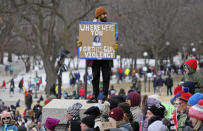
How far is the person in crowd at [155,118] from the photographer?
5.57 meters

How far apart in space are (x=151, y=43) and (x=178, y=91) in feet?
143

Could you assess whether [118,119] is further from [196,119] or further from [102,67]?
[102,67]

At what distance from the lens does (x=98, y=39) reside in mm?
9273

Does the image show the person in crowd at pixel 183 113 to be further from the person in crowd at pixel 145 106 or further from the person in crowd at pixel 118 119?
the person in crowd at pixel 118 119

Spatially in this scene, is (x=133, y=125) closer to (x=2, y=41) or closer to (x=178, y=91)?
(x=178, y=91)

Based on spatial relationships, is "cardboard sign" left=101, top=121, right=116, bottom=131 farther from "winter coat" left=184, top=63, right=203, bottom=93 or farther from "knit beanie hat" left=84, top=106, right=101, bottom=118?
"winter coat" left=184, top=63, right=203, bottom=93

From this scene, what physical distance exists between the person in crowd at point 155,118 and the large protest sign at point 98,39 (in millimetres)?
3067

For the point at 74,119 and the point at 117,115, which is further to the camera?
the point at 74,119

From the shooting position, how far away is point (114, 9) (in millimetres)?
30188

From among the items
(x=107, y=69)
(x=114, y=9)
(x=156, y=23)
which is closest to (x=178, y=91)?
(x=107, y=69)

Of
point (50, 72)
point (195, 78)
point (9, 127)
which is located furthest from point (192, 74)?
point (50, 72)

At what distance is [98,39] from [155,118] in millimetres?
3768

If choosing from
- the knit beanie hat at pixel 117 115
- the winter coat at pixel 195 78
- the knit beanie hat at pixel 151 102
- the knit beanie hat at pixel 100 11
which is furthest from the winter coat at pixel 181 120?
the knit beanie hat at pixel 100 11

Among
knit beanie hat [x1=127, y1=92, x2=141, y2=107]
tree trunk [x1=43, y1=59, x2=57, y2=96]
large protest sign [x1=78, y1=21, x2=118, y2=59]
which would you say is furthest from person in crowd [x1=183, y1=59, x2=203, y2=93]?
tree trunk [x1=43, y1=59, x2=57, y2=96]
